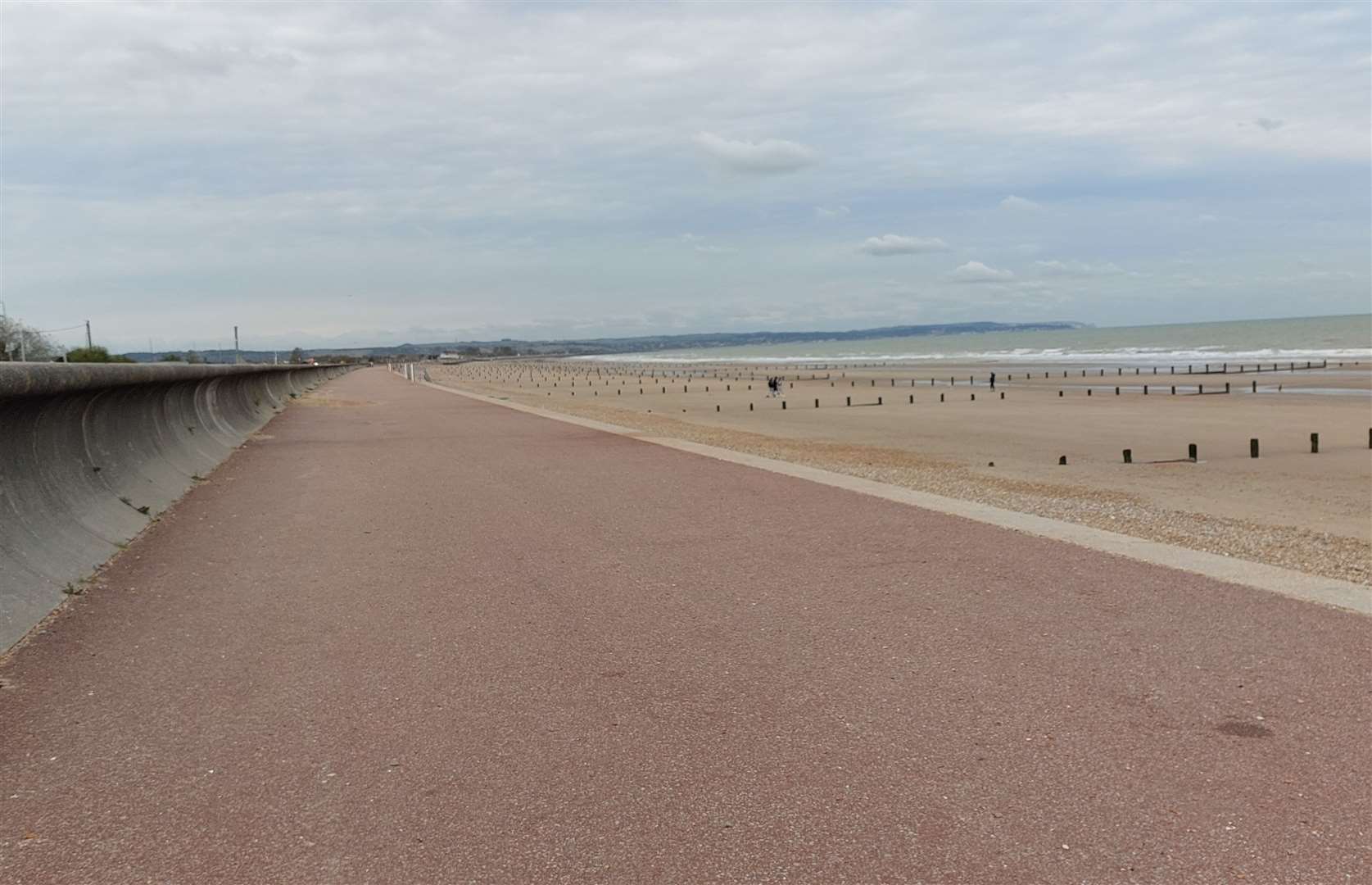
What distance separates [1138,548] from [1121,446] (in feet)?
54.2

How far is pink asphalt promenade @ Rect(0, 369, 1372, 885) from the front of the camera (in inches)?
132

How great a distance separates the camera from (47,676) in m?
5.05

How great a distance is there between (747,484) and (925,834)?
27.1 ft

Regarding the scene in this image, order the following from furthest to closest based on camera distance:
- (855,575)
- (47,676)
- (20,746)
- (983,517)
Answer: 1. (983,517)
2. (855,575)
3. (47,676)
4. (20,746)

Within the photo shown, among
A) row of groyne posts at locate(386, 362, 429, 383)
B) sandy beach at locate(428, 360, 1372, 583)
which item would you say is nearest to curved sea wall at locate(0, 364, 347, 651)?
sandy beach at locate(428, 360, 1372, 583)

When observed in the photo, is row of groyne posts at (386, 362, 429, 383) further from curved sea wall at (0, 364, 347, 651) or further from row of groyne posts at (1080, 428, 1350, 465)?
curved sea wall at (0, 364, 347, 651)

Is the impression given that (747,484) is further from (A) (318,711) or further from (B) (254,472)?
(A) (318,711)

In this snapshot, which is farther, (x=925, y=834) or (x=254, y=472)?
(x=254, y=472)

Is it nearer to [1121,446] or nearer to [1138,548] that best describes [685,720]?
[1138,548]

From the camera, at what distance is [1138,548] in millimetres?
7793

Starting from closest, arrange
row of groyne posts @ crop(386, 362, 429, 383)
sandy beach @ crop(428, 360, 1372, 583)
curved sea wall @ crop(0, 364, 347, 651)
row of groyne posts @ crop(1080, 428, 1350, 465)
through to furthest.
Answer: curved sea wall @ crop(0, 364, 347, 651) → sandy beach @ crop(428, 360, 1372, 583) → row of groyne posts @ crop(1080, 428, 1350, 465) → row of groyne posts @ crop(386, 362, 429, 383)

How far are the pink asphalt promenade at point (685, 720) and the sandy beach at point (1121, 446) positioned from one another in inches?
A: 119

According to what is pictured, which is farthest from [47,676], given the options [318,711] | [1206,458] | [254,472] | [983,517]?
[1206,458]

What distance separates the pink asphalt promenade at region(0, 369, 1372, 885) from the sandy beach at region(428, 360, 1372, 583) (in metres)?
3.02
